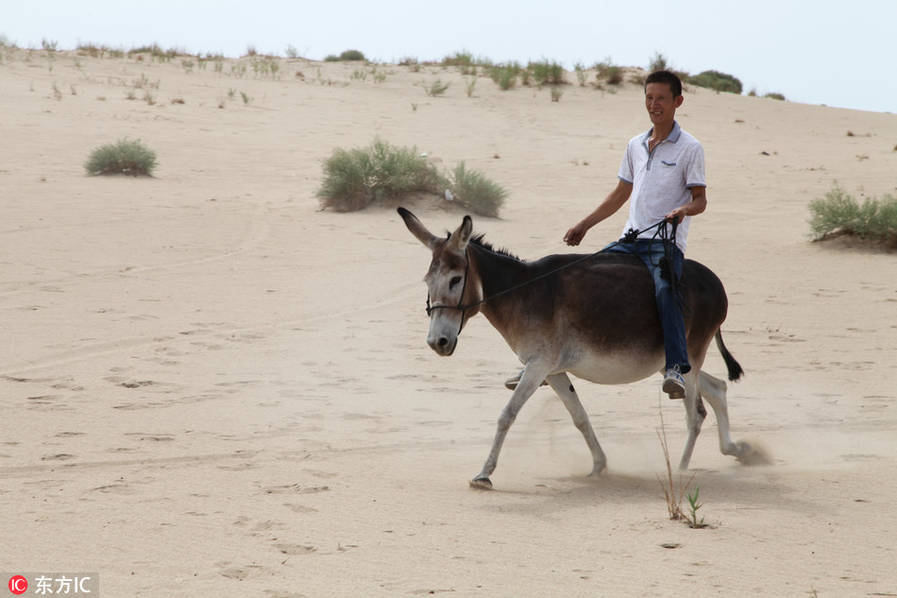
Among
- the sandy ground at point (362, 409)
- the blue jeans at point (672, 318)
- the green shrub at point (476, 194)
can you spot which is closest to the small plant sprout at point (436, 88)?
the sandy ground at point (362, 409)

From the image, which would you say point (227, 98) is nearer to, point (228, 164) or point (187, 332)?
point (228, 164)

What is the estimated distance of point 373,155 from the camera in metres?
19.6

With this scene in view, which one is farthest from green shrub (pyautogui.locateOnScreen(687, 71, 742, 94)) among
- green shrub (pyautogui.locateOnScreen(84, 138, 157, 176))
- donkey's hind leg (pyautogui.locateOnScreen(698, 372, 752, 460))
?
donkey's hind leg (pyautogui.locateOnScreen(698, 372, 752, 460))

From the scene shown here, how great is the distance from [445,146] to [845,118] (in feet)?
50.9

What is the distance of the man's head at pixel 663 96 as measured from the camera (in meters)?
6.91

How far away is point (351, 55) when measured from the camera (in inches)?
1923

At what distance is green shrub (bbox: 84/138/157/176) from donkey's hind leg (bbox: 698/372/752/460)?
15535 mm

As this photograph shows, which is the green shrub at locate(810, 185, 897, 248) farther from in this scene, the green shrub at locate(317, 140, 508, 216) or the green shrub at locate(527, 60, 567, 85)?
the green shrub at locate(527, 60, 567, 85)

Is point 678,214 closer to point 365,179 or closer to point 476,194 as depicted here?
point 476,194

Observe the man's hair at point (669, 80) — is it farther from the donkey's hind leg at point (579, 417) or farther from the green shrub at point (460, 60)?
the green shrub at point (460, 60)

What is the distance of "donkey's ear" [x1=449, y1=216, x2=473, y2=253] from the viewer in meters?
6.35

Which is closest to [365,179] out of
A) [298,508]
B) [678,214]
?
[678,214]

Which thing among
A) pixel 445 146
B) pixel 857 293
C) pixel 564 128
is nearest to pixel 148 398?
pixel 857 293

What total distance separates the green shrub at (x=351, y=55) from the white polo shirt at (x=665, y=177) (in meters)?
42.8
